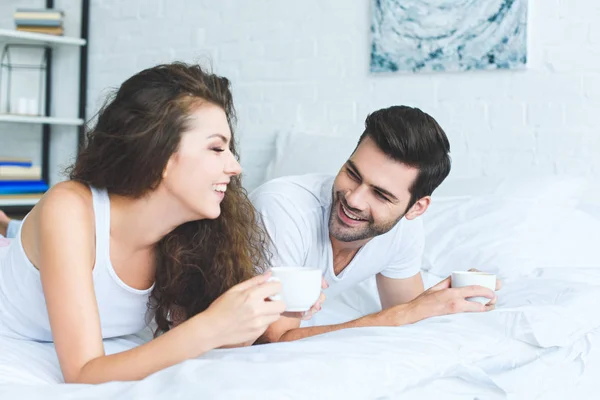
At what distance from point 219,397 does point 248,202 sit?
2.24 feet

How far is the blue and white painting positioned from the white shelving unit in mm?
1488

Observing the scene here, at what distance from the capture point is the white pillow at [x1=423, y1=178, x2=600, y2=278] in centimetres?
200

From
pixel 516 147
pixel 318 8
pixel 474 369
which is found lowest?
pixel 474 369

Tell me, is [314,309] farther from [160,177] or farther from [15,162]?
[15,162]

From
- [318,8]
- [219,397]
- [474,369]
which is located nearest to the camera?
[219,397]

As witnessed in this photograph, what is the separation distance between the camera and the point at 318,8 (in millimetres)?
2898

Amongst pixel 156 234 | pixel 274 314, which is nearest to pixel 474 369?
pixel 274 314

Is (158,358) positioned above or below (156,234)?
below

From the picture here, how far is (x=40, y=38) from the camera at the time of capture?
340 centimetres

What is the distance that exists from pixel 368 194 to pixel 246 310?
0.64 m

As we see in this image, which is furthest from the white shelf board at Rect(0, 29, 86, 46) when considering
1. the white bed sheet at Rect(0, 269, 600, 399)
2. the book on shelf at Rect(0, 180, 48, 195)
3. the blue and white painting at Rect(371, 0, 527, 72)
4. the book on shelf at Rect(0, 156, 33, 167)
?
the white bed sheet at Rect(0, 269, 600, 399)

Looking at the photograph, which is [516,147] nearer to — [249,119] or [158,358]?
[249,119]

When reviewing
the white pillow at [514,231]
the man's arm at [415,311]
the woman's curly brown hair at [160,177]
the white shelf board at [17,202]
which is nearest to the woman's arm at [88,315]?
the woman's curly brown hair at [160,177]

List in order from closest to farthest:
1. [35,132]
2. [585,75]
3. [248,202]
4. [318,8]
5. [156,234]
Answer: [156,234] → [248,202] → [585,75] → [318,8] → [35,132]
